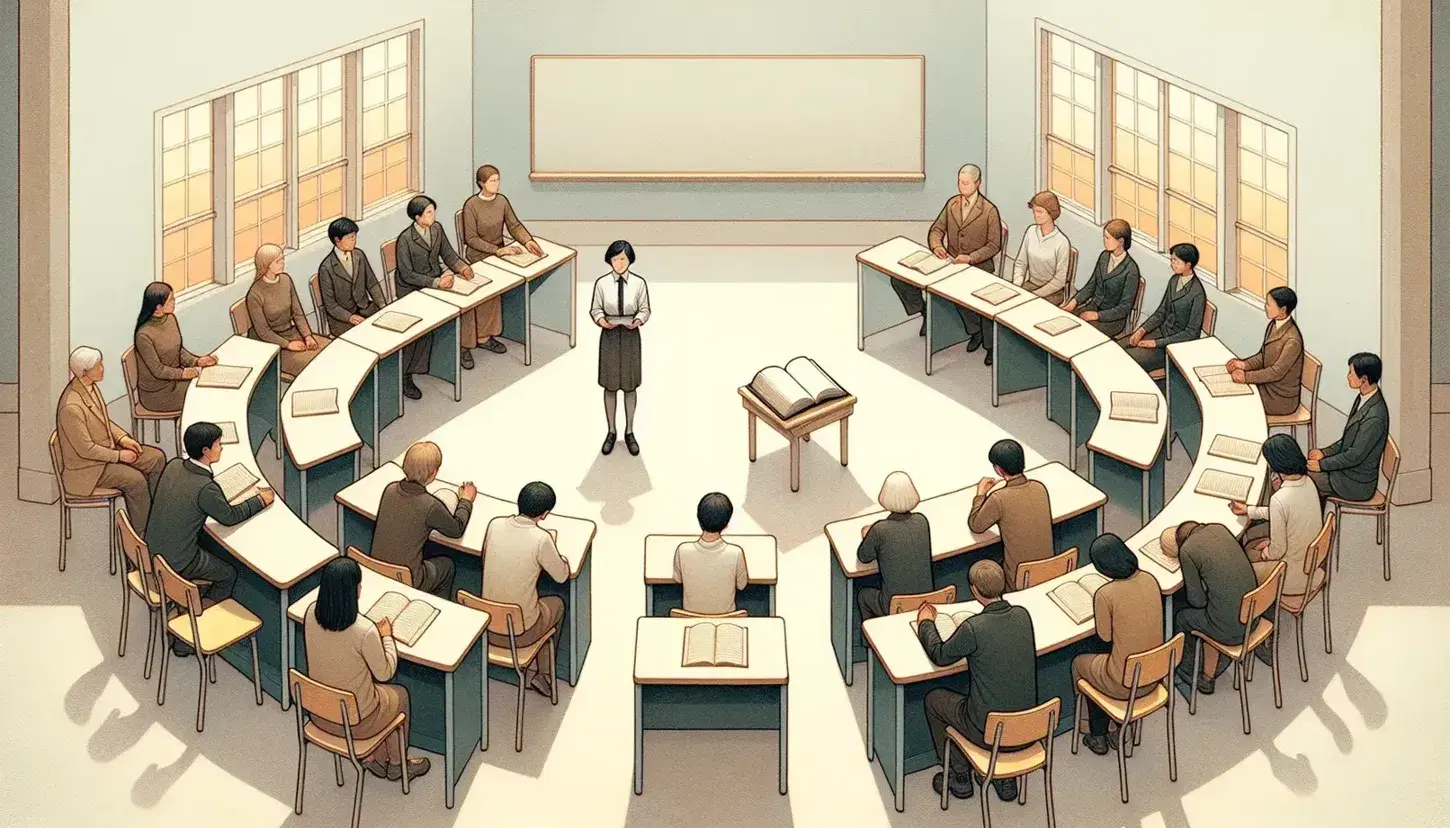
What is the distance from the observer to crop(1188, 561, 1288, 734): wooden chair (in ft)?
31.1

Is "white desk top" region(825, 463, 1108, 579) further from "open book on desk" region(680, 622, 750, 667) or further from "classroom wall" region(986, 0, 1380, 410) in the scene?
"classroom wall" region(986, 0, 1380, 410)

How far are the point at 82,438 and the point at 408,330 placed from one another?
8.06 feet

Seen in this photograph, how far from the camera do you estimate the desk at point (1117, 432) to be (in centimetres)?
1112

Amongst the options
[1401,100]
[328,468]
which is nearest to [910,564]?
[328,468]

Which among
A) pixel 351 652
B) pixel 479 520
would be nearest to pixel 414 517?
pixel 479 520

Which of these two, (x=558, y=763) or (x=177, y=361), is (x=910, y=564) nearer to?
(x=558, y=763)

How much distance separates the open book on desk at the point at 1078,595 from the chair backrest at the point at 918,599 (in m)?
0.50

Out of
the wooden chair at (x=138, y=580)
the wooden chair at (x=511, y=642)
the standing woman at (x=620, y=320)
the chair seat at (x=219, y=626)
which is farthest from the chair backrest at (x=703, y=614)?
the standing woman at (x=620, y=320)

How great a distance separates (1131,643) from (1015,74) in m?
7.30

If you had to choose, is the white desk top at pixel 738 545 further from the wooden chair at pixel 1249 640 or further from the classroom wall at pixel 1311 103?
the classroom wall at pixel 1311 103

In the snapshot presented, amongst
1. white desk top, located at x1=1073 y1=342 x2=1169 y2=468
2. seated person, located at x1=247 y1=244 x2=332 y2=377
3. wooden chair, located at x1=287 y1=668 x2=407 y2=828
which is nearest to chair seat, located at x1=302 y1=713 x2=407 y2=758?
wooden chair, located at x1=287 y1=668 x2=407 y2=828

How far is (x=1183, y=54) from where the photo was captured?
13.4 metres

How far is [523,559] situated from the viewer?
9539 millimetres

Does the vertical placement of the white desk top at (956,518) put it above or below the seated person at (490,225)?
below
